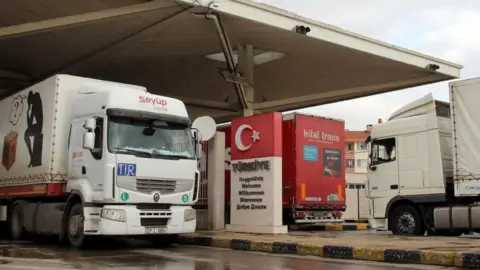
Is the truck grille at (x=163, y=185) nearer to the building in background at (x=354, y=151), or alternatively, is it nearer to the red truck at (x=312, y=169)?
the red truck at (x=312, y=169)

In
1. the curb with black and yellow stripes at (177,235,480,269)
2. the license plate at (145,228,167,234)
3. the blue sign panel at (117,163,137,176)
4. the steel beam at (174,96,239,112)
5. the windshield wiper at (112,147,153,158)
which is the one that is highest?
the steel beam at (174,96,239,112)

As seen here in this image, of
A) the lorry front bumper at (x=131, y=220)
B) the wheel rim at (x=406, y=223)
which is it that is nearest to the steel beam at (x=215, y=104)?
the wheel rim at (x=406, y=223)

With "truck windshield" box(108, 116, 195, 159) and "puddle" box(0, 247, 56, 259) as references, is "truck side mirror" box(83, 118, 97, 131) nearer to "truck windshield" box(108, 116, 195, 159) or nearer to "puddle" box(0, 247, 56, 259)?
"truck windshield" box(108, 116, 195, 159)

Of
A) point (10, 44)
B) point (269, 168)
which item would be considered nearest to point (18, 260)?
point (269, 168)

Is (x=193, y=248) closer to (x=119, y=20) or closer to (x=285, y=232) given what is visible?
(x=285, y=232)

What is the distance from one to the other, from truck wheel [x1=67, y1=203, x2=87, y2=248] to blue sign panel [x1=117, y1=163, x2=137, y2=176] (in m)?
1.32

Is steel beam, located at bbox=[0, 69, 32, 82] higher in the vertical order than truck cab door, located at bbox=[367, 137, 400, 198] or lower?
higher

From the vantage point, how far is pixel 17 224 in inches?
560

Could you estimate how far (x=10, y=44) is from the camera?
64.0ft

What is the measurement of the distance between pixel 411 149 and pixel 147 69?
1236 cm

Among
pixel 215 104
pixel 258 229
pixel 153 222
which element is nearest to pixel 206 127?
pixel 258 229

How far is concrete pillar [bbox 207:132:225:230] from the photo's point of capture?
15.8 meters

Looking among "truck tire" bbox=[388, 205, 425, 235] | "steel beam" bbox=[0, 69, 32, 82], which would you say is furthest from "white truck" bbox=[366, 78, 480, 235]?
"steel beam" bbox=[0, 69, 32, 82]

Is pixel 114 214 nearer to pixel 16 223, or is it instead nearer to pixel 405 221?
pixel 16 223
